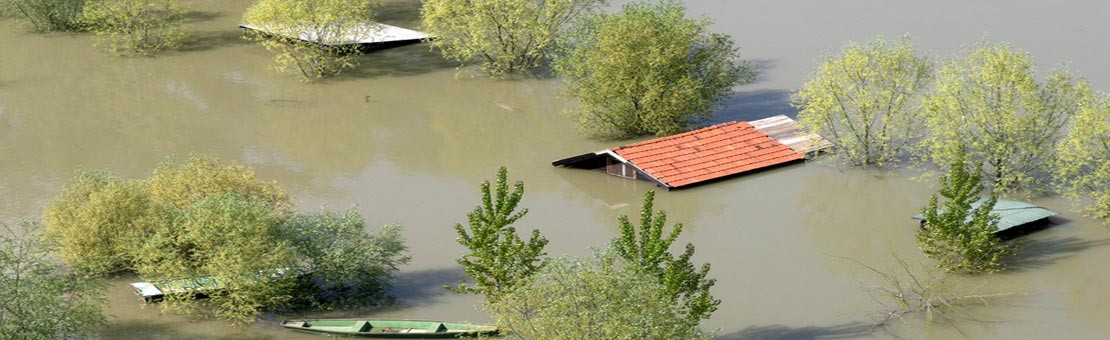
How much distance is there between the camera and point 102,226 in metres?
34.8

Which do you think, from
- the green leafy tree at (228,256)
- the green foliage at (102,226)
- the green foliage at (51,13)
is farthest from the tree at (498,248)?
the green foliage at (51,13)

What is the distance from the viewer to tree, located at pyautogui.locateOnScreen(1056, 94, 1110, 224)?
37.0 meters

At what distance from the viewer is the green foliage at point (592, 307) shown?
2758 cm

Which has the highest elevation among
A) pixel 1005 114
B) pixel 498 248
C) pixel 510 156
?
pixel 1005 114

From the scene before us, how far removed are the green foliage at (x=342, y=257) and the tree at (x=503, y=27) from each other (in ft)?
51.4

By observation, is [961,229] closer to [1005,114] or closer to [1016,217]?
[1016,217]

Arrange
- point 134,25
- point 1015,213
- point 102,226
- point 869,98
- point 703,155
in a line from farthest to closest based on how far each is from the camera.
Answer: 1. point 134,25
2. point 703,155
3. point 869,98
4. point 1015,213
5. point 102,226

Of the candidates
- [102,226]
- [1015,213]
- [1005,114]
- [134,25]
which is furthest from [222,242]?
[134,25]

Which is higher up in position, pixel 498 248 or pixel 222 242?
pixel 498 248

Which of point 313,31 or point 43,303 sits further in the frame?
point 313,31

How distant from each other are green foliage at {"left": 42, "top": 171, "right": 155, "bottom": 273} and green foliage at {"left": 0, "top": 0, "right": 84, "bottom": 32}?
2415cm

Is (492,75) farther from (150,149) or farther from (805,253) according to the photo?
(805,253)

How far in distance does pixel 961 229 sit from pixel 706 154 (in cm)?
994

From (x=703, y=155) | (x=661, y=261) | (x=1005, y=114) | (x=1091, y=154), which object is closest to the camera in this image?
(x=661, y=261)
